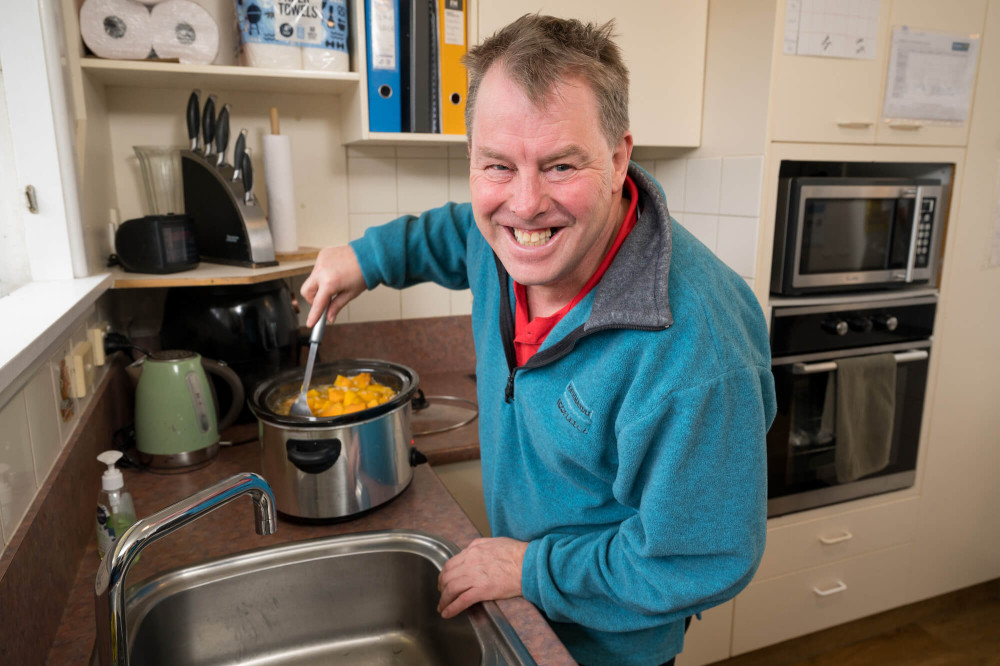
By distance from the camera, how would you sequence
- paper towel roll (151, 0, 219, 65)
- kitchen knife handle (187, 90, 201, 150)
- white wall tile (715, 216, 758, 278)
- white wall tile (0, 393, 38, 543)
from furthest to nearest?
white wall tile (715, 216, 758, 278) < kitchen knife handle (187, 90, 201, 150) < paper towel roll (151, 0, 219, 65) < white wall tile (0, 393, 38, 543)

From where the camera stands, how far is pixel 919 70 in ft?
5.75

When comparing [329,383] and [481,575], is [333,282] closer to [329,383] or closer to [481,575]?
[329,383]

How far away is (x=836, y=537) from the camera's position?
1.96 m

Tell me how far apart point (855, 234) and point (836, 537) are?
0.86 metres

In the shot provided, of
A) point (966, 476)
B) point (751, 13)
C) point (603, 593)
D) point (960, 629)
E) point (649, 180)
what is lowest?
point (960, 629)

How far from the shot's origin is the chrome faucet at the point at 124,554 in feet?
1.98

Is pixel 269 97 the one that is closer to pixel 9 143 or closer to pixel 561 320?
pixel 9 143

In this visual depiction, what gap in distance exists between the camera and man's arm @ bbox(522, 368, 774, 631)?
74cm

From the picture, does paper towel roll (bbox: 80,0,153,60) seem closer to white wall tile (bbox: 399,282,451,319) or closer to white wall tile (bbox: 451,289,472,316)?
white wall tile (bbox: 399,282,451,319)

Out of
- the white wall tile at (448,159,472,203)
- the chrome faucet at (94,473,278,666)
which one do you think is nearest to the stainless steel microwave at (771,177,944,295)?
the white wall tile at (448,159,472,203)

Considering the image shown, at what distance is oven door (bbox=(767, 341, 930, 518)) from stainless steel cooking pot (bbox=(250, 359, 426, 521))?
1.11 meters

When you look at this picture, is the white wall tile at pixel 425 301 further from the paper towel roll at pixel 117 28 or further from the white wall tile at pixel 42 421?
the white wall tile at pixel 42 421

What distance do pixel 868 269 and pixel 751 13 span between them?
745 millimetres

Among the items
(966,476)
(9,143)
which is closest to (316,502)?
(9,143)
